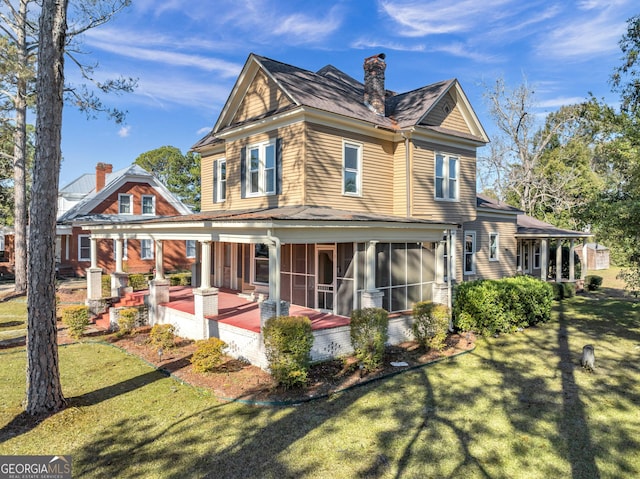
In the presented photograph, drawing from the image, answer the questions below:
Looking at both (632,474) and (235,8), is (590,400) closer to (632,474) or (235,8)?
(632,474)

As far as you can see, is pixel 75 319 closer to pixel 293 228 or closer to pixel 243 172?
pixel 243 172

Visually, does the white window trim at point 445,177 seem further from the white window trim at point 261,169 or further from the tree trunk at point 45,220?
the tree trunk at point 45,220

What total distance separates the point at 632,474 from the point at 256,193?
11735mm

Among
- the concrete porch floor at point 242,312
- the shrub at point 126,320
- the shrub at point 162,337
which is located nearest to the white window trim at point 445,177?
the concrete porch floor at point 242,312

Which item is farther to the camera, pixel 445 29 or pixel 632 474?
pixel 445 29

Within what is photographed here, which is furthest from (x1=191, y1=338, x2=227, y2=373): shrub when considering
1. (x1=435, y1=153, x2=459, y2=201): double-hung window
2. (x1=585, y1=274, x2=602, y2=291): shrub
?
(x1=585, y1=274, x2=602, y2=291): shrub

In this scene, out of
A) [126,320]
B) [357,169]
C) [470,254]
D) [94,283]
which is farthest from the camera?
[470,254]

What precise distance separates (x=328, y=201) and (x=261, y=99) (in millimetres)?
4499

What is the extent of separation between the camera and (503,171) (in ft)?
124

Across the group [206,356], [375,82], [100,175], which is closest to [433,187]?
[375,82]

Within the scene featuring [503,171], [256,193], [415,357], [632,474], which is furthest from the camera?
[503,171]

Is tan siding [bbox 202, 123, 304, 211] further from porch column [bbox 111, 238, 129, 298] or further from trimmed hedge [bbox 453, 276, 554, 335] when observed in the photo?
trimmed hedge [bbox 453, 276, 554, 335]

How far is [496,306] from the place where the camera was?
41.2 feet

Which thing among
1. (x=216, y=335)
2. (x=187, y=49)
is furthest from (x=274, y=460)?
(x=187, y=49)
